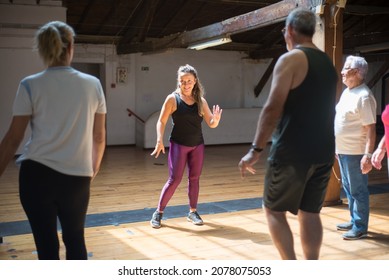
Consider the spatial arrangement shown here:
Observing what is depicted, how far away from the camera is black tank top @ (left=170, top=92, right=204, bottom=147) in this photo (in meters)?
3.93

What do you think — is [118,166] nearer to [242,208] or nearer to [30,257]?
[242,208]

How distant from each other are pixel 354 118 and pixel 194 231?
5.28ft

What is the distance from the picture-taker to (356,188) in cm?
353

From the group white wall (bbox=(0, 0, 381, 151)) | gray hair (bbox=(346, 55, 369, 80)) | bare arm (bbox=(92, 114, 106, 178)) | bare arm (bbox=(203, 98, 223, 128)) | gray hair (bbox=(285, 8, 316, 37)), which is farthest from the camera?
white wall (bbox=(0, 0, 381, 151))

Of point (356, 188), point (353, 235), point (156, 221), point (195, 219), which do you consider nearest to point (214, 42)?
point (195, 219)

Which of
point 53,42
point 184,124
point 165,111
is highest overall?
point 53,42

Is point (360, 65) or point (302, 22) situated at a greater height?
point (302, 22)

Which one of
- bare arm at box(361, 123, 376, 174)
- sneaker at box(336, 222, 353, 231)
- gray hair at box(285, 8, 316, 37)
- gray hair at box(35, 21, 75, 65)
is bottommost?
sneaker at box(336, 222, 353, 231)

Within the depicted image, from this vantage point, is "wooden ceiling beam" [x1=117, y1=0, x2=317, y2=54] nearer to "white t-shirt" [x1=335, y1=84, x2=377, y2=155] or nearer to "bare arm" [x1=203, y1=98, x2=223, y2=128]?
"white t-shirt" [x1=335, y1=84, x2=377, y2=155]

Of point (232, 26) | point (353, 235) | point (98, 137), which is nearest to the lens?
point (98, 137)

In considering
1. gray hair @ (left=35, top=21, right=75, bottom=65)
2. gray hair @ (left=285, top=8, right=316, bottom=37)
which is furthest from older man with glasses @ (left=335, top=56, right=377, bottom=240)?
gray hair @ (left=35, top=21, right=75, bottom=65)

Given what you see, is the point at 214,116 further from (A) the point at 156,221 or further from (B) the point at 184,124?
(A) the point at 156,221

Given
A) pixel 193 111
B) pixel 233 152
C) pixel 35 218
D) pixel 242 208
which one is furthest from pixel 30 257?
pixel 233 152

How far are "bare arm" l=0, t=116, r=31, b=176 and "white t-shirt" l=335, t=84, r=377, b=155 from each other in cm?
244
